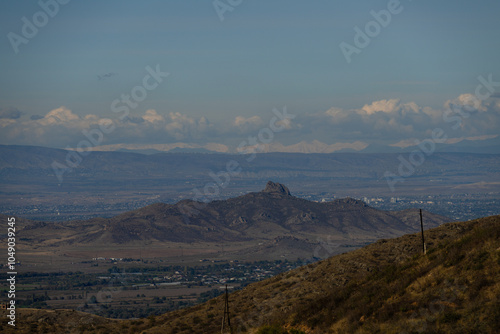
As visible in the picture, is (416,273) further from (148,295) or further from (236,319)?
(148,295)

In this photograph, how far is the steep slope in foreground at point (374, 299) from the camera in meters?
33.6

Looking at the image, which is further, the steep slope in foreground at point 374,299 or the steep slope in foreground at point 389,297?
the steep slope in foreground at point 374,299

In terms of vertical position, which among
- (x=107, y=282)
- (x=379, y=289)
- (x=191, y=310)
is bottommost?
(x=107, y=282)

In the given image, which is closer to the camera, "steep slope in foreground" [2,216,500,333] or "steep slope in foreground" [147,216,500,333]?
"steep slope in foreground" [147,216,500,333]

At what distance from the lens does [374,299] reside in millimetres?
38812

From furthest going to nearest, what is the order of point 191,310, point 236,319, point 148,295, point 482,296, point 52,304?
point 148,295
point 52,304
point 191,310
point 236,319
point 482,296

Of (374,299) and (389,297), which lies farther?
(374,299)

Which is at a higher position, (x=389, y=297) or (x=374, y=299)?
(x=389, y=297)

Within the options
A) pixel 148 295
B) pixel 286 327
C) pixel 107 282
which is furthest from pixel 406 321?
pixel 107 282

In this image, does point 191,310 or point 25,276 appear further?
point 25,276

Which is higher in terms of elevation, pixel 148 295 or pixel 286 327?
pixel 286 327

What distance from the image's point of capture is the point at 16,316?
2254 inches

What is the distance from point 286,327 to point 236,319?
10.0 meters

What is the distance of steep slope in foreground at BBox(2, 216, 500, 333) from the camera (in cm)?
3362
